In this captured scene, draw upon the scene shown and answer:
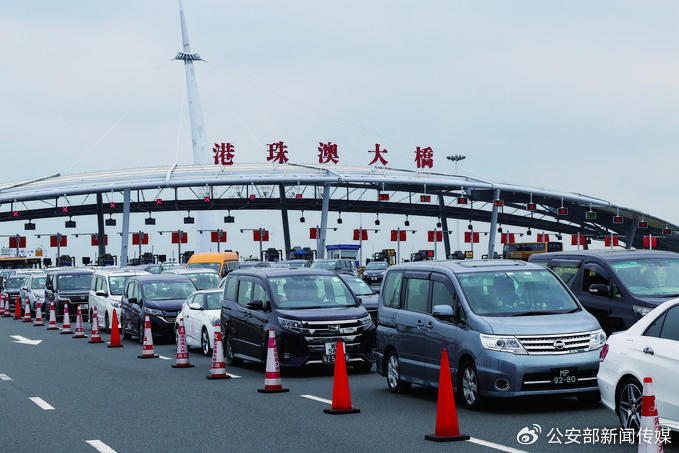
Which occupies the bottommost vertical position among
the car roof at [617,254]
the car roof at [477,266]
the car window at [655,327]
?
the car window at [655,327]

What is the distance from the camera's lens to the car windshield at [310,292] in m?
18.7

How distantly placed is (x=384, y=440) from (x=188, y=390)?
605 cm

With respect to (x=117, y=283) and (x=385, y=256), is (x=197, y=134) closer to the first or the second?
(x=385, y=256)

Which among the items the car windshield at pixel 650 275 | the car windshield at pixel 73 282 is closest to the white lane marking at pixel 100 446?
the car windshield at pixel 650 275

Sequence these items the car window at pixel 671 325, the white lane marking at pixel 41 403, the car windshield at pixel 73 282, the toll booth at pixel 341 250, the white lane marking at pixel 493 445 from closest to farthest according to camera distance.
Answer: the white lane marking at pixel 493 445 < the car window at pixel 671 325 < the white lane marking at pixel 41 403 < the car windshield at pixel 73 282 < the toll booth at pixel 341 250

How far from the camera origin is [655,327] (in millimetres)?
10266

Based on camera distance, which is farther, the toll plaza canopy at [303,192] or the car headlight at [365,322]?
the toll plaza canopy at [303,192]

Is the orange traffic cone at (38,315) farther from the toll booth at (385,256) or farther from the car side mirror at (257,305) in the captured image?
the toll booth at (385,256)

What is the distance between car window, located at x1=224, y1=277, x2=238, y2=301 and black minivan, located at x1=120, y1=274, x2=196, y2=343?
644 cm

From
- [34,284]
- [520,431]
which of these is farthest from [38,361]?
[34,284]

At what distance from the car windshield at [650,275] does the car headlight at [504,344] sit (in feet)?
11.7

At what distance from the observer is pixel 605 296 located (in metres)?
15.8

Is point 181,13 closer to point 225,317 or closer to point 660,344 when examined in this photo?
point 225,317

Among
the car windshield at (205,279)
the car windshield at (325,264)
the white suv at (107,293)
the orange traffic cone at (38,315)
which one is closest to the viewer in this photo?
the white suv at (107,293)
